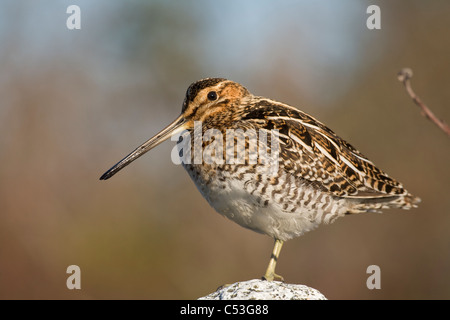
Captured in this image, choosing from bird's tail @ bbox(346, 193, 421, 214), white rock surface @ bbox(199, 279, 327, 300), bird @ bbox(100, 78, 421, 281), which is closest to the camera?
white rock surface @ bbox(199, 279, 327, 300)

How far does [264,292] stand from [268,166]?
596 millimetres

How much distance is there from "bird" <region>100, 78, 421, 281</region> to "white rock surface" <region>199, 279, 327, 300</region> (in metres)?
0.15

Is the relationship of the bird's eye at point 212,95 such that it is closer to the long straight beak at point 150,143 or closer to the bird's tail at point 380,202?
the long straight beak at point 150,143

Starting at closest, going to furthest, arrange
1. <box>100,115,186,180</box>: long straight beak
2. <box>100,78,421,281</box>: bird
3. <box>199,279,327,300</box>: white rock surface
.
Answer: <box>199,279,327,300</box>: white rock surface
<box>100,78,421,281</box>: bird
<box>100,115,186,180</box>: long straight beak

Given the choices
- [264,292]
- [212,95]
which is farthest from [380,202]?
[212,95]

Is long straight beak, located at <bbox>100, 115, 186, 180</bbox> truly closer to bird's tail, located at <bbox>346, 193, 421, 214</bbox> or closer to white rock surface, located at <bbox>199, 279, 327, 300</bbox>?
white rock surface, located at <bbox>199, 279, 327, 300</bbox>

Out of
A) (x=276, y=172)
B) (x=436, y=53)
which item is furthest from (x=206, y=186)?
(x=436, y=53)

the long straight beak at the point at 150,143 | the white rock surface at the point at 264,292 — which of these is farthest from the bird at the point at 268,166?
the white rock surface at the point at 264,292

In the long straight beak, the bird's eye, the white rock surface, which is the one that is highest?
the bird's eye

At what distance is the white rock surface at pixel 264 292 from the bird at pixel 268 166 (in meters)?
0.15

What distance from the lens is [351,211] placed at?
3041 millimetres

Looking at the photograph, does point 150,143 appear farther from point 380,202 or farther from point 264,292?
point 380,202

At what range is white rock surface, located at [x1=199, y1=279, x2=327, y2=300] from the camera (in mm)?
2529

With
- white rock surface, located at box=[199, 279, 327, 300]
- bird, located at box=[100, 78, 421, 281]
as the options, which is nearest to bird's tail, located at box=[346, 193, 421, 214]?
bird, located at box=[100, 78, 421, 281]
